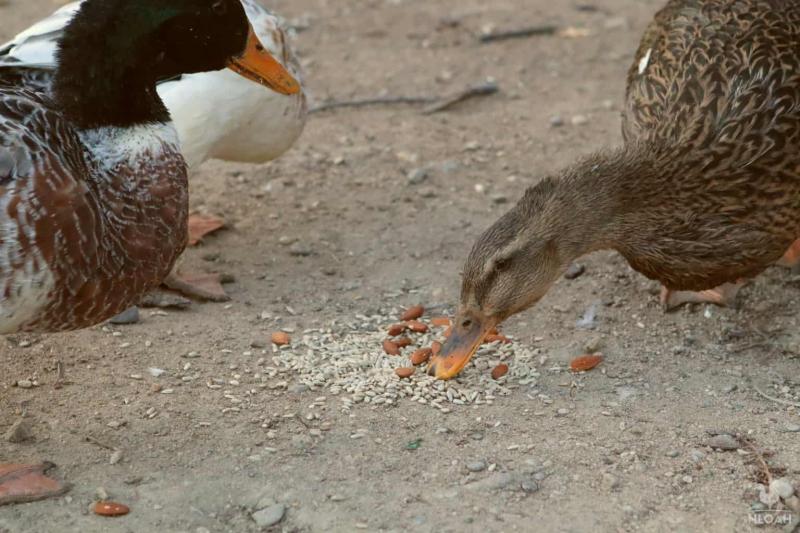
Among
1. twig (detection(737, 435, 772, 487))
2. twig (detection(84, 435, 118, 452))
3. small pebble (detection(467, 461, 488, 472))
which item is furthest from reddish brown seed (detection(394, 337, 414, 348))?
twig (detection(737, 435, 772, 487))

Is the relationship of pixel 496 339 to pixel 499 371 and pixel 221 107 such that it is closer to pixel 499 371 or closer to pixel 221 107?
pixel 499 371

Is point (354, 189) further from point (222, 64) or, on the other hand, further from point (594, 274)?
point (222, 64)

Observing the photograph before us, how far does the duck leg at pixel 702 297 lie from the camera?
525 cm

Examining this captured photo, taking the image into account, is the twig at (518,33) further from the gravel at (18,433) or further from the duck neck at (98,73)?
the gravel at (18,433)

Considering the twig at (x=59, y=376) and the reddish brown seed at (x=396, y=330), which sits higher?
the twig at (x=59, y=376)

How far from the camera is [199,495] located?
393 centimetres

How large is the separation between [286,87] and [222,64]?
34 centimetres

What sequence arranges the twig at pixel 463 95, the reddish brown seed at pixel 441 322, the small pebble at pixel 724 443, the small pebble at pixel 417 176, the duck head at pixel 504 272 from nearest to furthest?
the small pebble at pixel 724 443, the duck head at pixel 504 272, the reddish brown seed at pixel 441 322, the small pebble at pixel 417 176, the twig at pixel 463 95

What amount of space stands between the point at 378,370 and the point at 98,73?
1648mm

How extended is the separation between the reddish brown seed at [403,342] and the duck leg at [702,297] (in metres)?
1.24

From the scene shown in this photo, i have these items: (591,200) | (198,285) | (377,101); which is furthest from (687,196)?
(377,101)

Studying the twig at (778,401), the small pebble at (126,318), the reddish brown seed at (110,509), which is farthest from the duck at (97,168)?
the twig at (778,401)

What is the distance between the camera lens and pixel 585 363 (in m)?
4.77

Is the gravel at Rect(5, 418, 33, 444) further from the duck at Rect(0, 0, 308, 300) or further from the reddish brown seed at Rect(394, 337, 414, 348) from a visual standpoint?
the reddish brown seed at Rect(394, 337, 414, 348)
